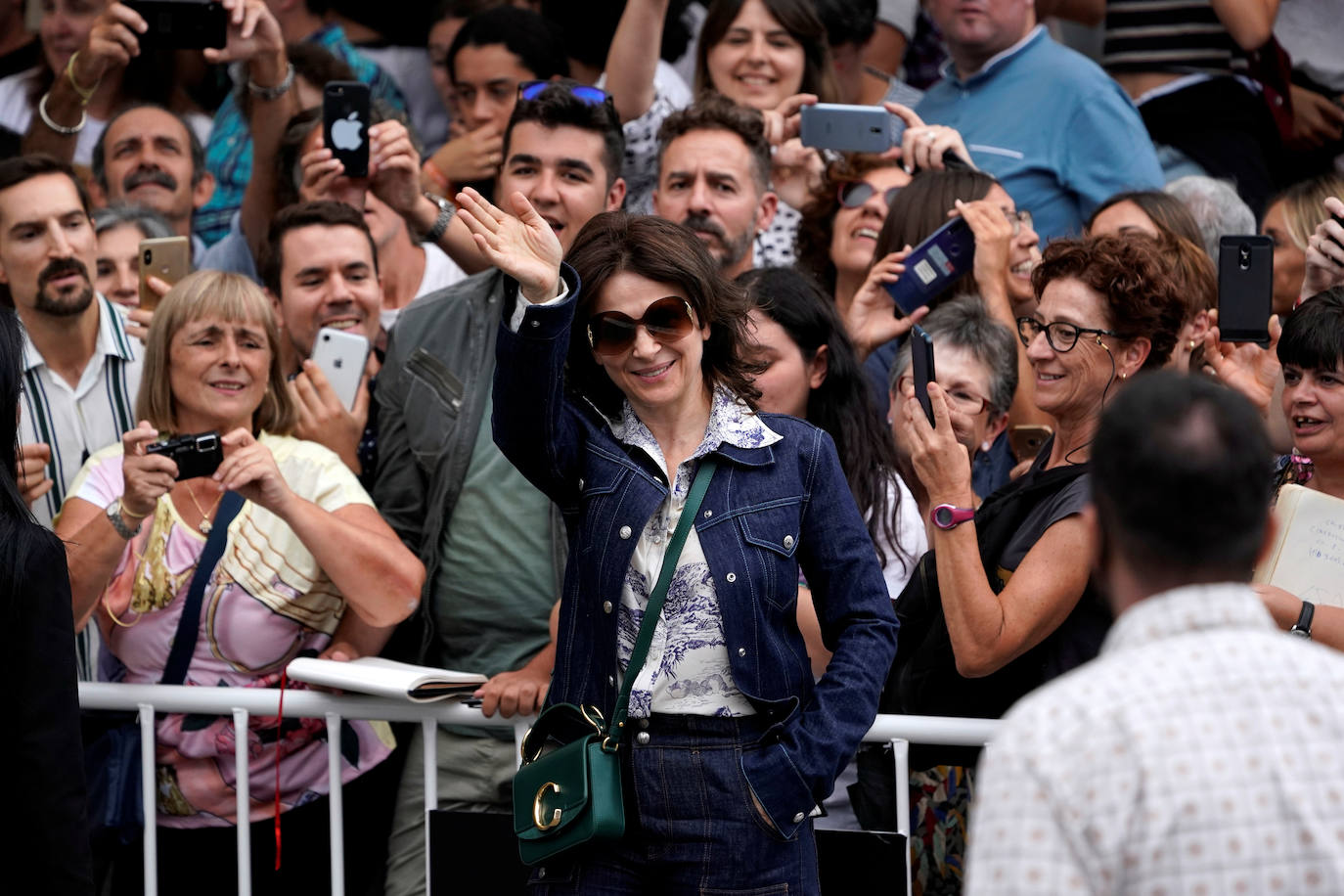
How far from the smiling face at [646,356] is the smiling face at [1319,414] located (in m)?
1.40

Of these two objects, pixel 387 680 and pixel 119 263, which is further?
pixel 119 263

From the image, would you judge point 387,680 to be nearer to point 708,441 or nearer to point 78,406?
point 708,441

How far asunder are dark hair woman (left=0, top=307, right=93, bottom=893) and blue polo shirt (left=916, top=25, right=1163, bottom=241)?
3.92 metres

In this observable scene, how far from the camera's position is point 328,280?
5.13m

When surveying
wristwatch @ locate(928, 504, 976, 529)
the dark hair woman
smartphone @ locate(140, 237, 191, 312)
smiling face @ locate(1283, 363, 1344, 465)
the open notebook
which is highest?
smartphone @ locate(140, 237, 191, 312)

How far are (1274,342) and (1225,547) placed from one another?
7.96ft

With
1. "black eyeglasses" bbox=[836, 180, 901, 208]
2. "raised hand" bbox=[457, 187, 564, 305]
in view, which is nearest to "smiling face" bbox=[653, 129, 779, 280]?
"black eyeglasses" bbox=[836, 180, 901, 208]

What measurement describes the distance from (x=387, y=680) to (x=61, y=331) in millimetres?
1868

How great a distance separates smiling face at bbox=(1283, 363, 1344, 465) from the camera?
3518mm

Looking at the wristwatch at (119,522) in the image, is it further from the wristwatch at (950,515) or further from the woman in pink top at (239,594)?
the wristwatch at (950,515)

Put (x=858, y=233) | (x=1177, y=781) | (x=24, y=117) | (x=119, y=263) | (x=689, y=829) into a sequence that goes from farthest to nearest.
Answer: (x=24, y=117) < (x=119, y=263) < (x=858, y=233) < (x=689, y=829) < (x=1177, y=781)

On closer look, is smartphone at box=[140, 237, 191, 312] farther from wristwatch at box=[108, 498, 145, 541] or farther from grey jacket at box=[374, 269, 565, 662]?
wristwatch at box=[108, 498, 145, 541]

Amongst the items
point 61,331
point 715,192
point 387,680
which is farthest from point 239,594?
point 715,192

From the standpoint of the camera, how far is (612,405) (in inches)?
129
